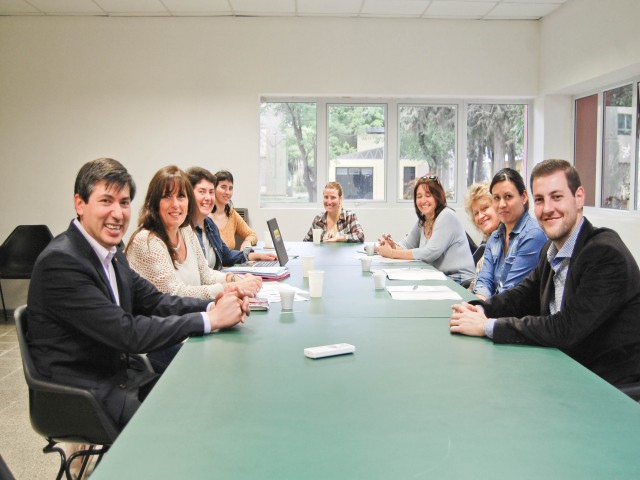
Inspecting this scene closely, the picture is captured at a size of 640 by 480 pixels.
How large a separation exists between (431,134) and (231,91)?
7.43ft

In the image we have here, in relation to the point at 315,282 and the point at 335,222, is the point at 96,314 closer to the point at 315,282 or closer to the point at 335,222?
the point at 315,282

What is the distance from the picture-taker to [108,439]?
1.90 meters

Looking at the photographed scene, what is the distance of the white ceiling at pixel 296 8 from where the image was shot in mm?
5902

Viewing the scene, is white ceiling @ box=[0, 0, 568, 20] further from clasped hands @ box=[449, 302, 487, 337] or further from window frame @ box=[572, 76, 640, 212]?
clasped hands @ box=[449, 302, 487, 337]

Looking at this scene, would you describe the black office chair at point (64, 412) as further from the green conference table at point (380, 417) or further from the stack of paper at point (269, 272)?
the stack of paper at point (269, 272)

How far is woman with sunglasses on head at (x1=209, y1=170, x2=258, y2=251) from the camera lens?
508 cm

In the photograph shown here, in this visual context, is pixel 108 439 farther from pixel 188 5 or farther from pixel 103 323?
pixel 188 5

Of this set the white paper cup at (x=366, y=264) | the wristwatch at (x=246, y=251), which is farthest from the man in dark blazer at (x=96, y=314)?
the wristwatch at (x=246, y=251)

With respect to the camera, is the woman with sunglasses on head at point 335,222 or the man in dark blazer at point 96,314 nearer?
the man in dark blazer at point 96,314

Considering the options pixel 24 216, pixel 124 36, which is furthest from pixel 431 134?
pixel 24 216

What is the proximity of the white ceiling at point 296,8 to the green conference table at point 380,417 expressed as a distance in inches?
189

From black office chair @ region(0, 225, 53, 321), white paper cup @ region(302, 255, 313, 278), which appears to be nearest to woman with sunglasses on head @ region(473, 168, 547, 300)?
white paper cup @ region(302, 255, 313, 278)

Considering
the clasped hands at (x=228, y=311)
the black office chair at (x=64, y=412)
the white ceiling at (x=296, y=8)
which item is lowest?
the black office chair at (x=64, y=412)

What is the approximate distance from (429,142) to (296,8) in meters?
2.05
